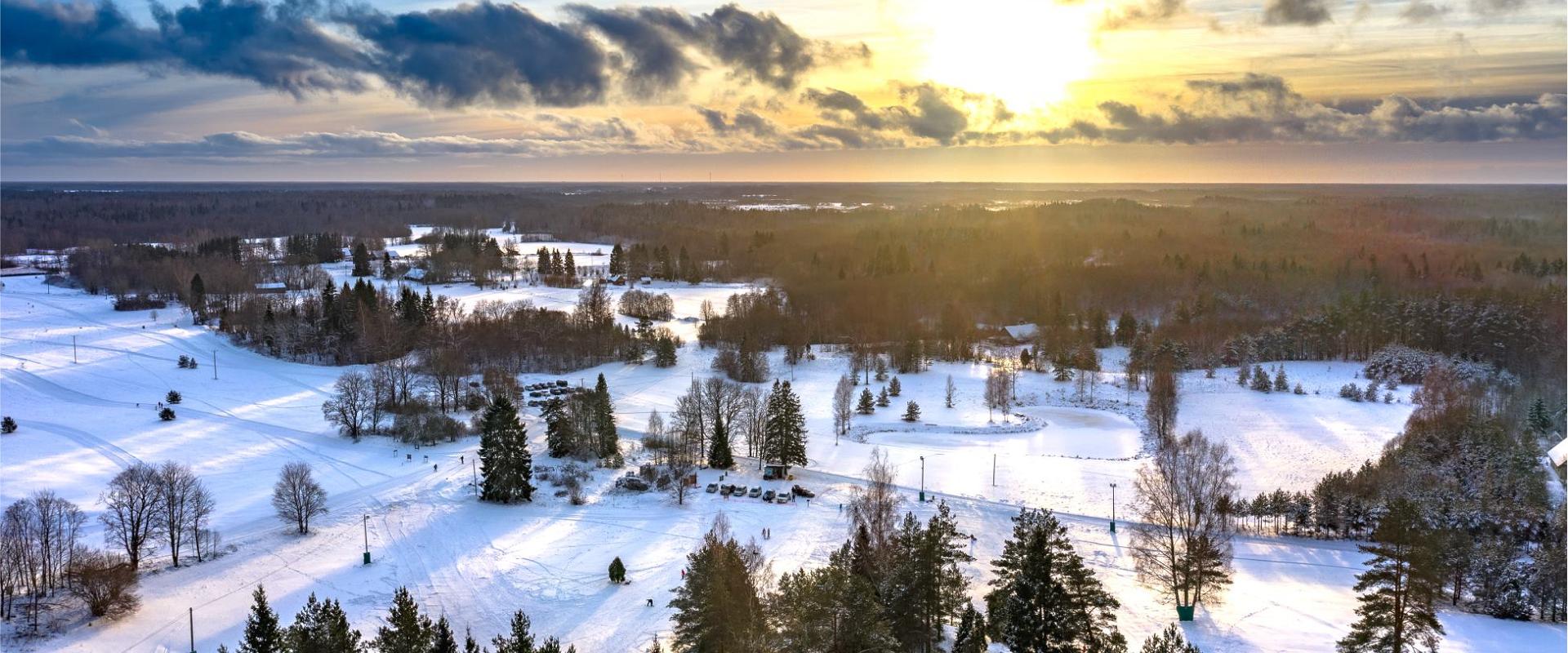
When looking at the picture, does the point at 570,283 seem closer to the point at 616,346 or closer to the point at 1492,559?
the point at 616,346

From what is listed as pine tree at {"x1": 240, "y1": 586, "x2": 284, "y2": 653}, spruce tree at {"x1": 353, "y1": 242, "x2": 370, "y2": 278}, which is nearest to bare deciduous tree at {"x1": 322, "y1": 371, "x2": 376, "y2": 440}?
pine tree at {"x1": 240, "y1": 586, "x2": 284, "y2": 653}

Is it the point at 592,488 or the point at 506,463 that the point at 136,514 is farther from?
the point at 592,488

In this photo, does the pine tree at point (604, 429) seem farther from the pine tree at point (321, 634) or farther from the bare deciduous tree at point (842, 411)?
the pine tree at point (321, 634)

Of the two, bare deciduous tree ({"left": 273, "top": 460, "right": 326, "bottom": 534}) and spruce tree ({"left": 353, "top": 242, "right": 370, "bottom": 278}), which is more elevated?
spruce tree ({"left": 353, "top": 242, "right": 370, "bottom": 278})

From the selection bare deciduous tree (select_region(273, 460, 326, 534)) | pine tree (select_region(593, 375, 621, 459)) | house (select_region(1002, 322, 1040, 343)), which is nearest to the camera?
bare deciduous tree (select_region(273, 460, 326, 534))

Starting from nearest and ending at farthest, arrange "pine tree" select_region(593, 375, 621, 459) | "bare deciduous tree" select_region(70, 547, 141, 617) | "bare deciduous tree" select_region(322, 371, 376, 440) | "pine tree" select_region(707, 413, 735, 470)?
"bare deciduous tree" select_region(70, 547, 141, 617), "pine tree" select_region(707, 413, 735, 470), "pine tree" select_region(593, 375, 621, 459), "bare deciduous tree" select_region(322, 371, 376, 440)

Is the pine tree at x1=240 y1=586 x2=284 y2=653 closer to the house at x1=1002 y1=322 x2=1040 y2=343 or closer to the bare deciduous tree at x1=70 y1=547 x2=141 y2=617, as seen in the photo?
the bare deciduous tree at x1=70 y1=547 x2=141 y2=617

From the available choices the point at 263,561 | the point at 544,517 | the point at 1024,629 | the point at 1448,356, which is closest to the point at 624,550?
the point at 544,517

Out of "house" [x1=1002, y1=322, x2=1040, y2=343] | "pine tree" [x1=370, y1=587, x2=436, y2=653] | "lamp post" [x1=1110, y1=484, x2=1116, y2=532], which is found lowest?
"lamp post" [x1=1110, y1=484, x2=1116, y2=532]
